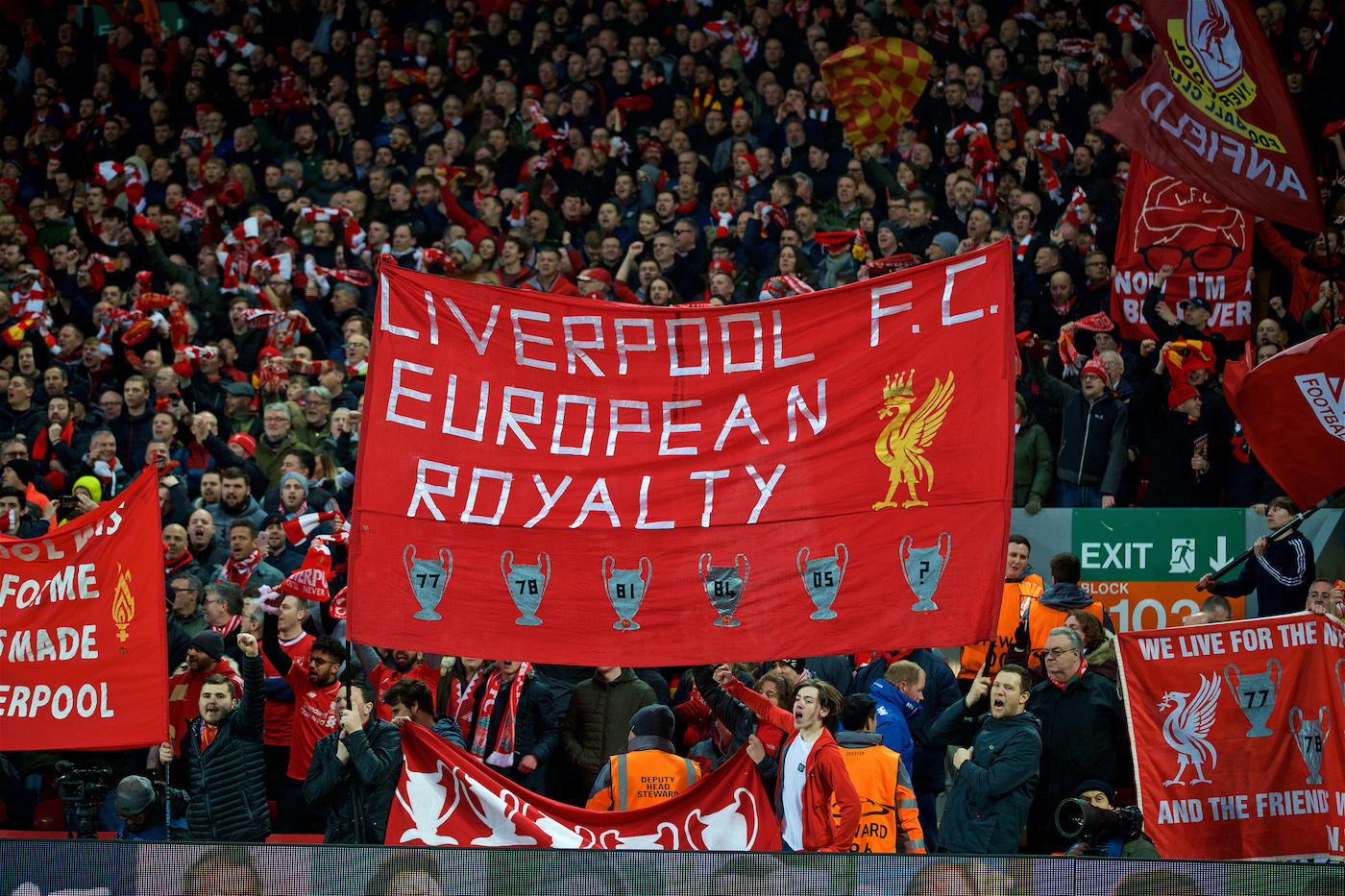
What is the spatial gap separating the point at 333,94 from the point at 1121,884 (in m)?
14.0

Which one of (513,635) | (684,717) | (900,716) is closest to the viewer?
(513,635)

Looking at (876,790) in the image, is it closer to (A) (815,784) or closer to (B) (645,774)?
(A) (815,784)

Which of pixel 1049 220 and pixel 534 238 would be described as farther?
pixel 534 238

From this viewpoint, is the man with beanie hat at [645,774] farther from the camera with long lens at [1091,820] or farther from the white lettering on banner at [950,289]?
the white lettering on banner at [950,289]

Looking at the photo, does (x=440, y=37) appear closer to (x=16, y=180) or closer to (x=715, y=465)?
(x=16, y=180)

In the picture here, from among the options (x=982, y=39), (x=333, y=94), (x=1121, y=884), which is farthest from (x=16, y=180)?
(x=1121, y=884)

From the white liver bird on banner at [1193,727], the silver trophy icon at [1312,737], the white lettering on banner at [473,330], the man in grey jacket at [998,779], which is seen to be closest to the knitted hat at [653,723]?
the man in grey jacket at [998,779]

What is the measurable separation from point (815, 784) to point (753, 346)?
6.24 feet

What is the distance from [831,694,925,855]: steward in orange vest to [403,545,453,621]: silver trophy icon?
6.24 ft

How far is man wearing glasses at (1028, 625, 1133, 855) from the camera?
7621 mm

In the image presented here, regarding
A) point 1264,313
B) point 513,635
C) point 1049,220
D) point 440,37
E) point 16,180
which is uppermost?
point 440,37

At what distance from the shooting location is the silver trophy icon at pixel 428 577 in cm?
623

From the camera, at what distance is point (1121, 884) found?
5.00 m

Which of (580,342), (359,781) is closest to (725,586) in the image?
(580,342)
